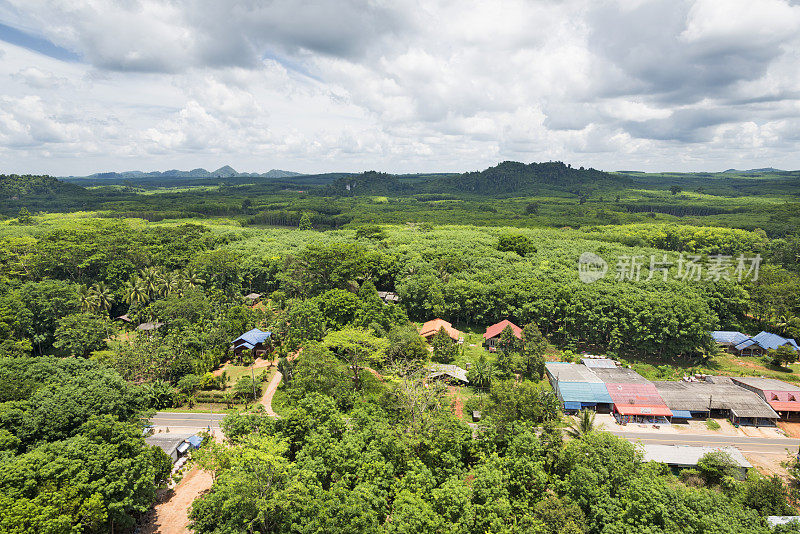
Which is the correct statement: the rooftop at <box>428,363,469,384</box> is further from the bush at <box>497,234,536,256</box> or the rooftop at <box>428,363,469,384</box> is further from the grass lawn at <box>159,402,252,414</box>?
the bush at <box>497,234,536,256</box>

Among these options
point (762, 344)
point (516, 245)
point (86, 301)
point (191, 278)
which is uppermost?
point (516, 245)

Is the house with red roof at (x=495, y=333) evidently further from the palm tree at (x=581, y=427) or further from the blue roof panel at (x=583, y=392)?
the palm tree at (x=581, y=427)

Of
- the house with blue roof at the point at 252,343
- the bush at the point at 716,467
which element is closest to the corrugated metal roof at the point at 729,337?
the bush at the point at 716,467

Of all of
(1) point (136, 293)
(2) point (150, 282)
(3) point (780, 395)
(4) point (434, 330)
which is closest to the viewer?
Result: (3) point (780, 395)

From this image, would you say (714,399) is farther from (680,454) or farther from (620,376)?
(680,454)

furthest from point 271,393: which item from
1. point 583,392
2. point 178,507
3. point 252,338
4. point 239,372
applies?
point 583,392

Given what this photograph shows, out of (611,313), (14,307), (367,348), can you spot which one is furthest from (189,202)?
(611,313)
